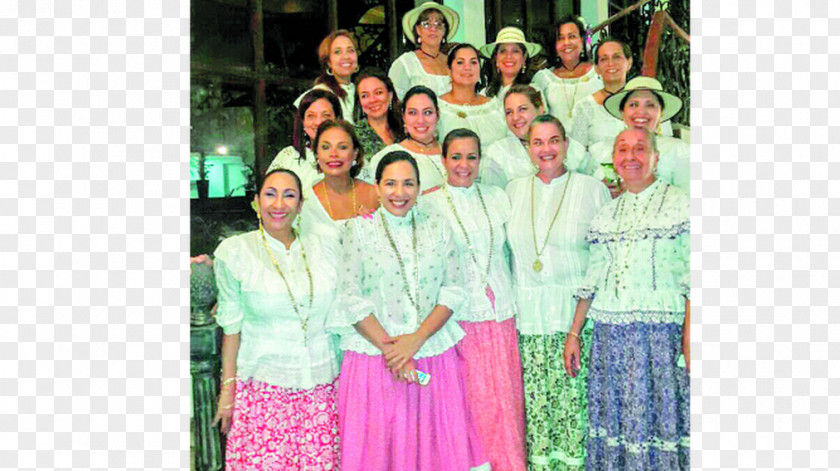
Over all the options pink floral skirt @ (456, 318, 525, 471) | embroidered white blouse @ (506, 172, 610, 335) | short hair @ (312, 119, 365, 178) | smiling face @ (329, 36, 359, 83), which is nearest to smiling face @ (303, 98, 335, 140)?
short hair @ (312, 119, 365, 178)

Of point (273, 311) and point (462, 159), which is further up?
point (462, 159)

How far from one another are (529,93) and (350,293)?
1.09m

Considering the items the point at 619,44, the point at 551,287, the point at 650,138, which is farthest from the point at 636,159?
the point at 619,44

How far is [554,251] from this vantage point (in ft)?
10.6

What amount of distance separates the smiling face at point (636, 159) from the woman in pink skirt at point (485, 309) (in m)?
0.46

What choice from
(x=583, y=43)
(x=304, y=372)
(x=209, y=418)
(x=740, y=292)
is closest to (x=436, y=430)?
(x=304, y=372)

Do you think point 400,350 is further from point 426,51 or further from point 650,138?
point 426,51

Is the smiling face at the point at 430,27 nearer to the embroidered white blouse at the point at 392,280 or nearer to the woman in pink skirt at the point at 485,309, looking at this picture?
the woman in pink skirt at the point at 485,309

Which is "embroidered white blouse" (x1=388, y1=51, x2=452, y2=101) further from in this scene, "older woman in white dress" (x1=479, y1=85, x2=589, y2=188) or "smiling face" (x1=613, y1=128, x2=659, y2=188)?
"smiling face" (x1=613, y1=128, x2=659, y2=188)

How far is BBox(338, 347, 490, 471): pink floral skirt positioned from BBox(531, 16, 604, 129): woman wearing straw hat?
117cm

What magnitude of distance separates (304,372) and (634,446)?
3.78ft

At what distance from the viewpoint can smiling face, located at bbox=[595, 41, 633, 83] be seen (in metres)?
3.55

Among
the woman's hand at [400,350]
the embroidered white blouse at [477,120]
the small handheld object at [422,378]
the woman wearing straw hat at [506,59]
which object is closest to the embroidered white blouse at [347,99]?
the embroidered white blouse at [477,120]

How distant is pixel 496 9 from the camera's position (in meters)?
3.77
